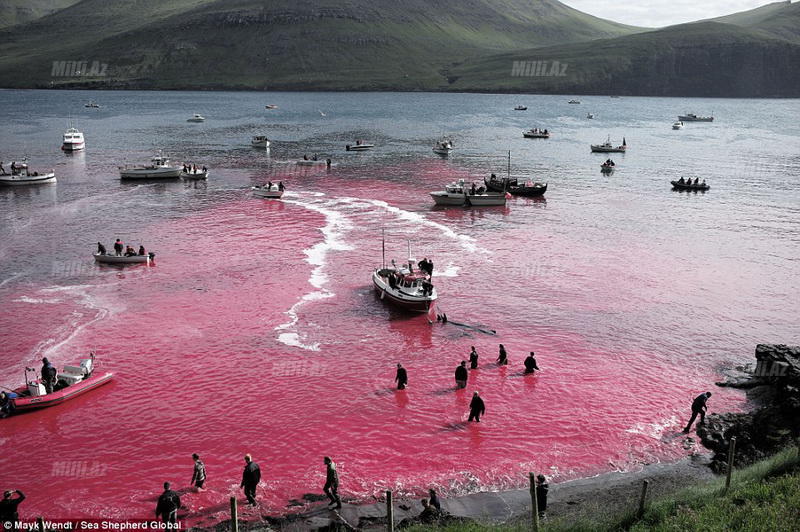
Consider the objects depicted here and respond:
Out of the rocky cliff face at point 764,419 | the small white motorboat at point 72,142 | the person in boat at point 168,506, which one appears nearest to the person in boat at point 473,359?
the rocky cliff face at point 764,419

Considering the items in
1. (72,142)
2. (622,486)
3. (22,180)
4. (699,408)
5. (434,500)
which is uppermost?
(72,142)

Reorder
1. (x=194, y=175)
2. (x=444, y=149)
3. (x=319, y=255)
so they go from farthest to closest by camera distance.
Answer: (x=444, y=149) < (x=194, y=175) < (x=319, y=255)

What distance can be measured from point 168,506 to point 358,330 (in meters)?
22.0

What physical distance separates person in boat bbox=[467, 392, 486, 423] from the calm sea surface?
494 millimetres

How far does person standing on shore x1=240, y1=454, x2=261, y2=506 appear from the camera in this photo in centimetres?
2617

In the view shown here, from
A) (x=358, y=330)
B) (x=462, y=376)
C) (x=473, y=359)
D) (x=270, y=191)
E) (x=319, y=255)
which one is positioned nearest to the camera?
(x=462, y=376)

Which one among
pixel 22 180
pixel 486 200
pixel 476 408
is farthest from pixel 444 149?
pixel 476 408

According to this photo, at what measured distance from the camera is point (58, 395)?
113ft

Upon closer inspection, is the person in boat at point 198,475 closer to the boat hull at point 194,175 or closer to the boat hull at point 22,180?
the boat hull at point 194,175

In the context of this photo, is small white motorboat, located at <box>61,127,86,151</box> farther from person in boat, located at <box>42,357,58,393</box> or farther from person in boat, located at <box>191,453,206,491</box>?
person in boat, located at <box>191,453,206,491</box>

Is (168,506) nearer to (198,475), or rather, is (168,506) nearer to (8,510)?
(198,475)

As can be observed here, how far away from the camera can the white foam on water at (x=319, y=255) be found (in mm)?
43719

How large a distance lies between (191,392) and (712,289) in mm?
42998

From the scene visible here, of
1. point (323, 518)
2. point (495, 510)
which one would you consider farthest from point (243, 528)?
point (495, 510)
